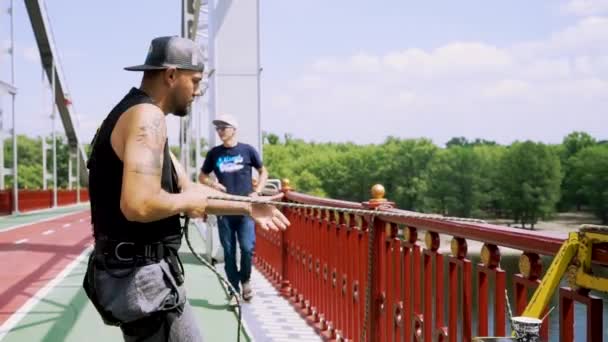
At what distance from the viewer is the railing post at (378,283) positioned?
13.3 feet

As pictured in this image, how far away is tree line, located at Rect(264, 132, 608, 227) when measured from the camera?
108m

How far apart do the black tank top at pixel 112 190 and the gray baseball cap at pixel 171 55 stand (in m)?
0.12

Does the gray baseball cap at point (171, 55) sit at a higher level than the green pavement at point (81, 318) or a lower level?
higher

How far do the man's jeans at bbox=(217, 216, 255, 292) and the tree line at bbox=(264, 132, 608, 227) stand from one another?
101639 millimetres

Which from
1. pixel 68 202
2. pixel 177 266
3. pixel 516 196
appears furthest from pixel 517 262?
pixel 516 196

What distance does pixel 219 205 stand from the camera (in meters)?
2.47

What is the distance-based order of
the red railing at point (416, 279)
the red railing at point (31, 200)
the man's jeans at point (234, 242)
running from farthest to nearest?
the red railing at point (31, 200) < the man's jeans at point (234, 242) < the red railing at point (416, 279)

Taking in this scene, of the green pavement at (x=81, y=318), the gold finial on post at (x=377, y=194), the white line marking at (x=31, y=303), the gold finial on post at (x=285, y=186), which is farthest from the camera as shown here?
the gold finial on post at (x=285, y=186)

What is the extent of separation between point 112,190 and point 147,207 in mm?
231

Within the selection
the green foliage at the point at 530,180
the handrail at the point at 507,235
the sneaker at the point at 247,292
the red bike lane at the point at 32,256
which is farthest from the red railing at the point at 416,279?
the green foliage at the point at 530,180

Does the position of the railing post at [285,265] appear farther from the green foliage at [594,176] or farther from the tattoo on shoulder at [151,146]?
the green foliage at [594,176]

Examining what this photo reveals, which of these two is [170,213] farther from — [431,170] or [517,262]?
[431,170]

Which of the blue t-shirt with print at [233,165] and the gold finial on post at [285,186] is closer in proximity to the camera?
the blue t-shirt with print at [233,165]

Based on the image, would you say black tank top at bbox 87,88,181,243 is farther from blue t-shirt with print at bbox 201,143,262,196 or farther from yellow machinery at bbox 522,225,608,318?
blue t-shirt with print at bbox 201,143,262,196
